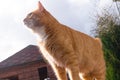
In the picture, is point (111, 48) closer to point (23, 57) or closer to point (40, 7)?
point (40, 7)

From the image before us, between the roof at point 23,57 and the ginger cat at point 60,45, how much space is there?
11252 mm

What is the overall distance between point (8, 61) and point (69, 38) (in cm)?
1293

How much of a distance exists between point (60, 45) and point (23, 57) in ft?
40.8

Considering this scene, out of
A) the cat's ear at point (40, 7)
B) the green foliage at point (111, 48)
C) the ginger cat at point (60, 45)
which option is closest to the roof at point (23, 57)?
the green foliage at point (111, 48)

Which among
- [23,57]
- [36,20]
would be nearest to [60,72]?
[36,20]

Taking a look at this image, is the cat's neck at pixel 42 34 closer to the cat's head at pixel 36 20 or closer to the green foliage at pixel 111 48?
the cat's head at pixel 36 20

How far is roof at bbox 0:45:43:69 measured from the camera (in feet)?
50.4

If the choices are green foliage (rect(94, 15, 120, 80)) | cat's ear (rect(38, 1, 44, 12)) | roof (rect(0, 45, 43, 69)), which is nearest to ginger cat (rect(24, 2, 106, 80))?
cat's ear (rect(38, 1, 44, 12))

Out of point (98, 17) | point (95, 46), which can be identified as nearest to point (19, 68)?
point (98, 17)

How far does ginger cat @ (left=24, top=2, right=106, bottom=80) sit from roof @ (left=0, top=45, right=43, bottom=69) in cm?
1125

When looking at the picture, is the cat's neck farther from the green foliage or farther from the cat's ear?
the green foliage

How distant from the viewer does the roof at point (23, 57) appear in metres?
15.4

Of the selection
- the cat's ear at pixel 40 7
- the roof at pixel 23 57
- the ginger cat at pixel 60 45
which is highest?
the cat's ear at pixel 40 7

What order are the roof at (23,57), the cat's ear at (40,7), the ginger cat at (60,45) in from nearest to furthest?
the ginger cat at (60,45) < the cat's ear at (40,7) < the roof at (23,57)
